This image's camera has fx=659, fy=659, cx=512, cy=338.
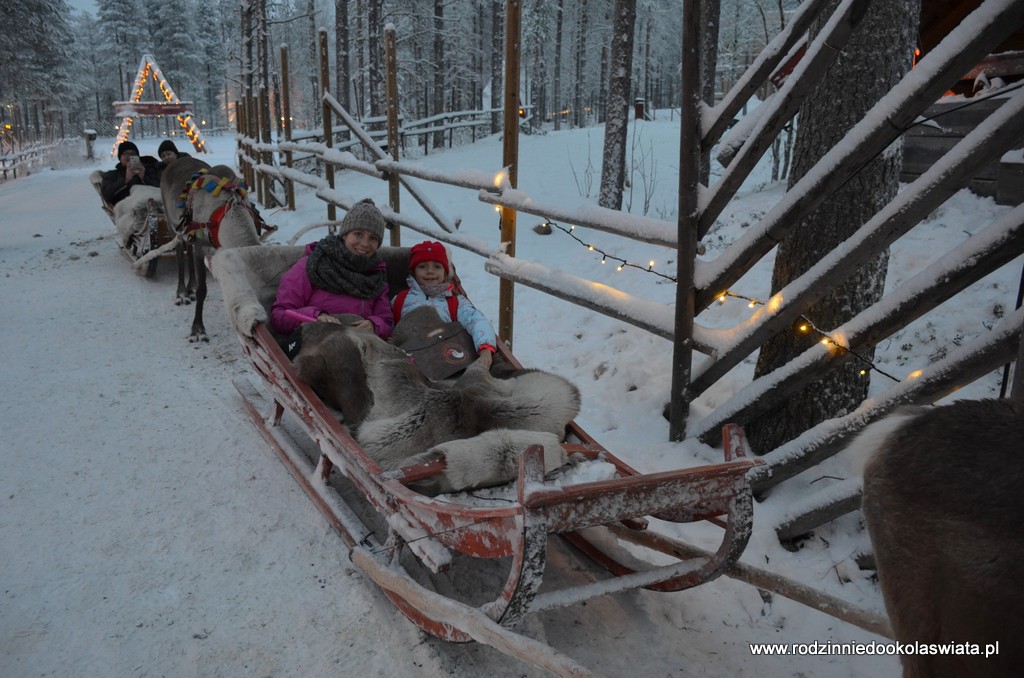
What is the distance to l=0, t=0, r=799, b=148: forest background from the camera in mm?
18984

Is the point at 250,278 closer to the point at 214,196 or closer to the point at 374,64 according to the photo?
the point at 214,196

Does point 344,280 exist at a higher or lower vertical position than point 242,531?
higher

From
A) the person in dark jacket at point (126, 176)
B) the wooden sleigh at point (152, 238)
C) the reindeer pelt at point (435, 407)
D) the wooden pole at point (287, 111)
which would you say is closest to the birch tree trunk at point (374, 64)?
the wooden pole at point (287, 111)

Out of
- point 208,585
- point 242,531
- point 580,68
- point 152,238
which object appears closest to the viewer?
point 208,585

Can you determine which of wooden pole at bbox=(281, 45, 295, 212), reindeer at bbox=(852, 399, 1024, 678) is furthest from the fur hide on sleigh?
wooden pole at bbox=(281, 45, 295, 212)

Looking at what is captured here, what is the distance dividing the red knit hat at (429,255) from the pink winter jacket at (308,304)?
40 cm

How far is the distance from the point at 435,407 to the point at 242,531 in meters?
1.18

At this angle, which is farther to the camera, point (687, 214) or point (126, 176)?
point (126, 176)

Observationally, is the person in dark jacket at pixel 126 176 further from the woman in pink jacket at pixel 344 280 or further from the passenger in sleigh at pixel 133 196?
the woman in pink jacket at pixel 344 280

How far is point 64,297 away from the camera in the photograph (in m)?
7.01

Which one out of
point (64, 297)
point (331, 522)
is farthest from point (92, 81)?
point (331, 522)

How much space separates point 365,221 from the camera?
4.26 m

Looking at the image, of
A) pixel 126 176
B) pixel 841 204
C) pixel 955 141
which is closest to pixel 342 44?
pixel 126 176

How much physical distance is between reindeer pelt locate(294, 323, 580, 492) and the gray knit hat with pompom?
Answer: 1096 mm
